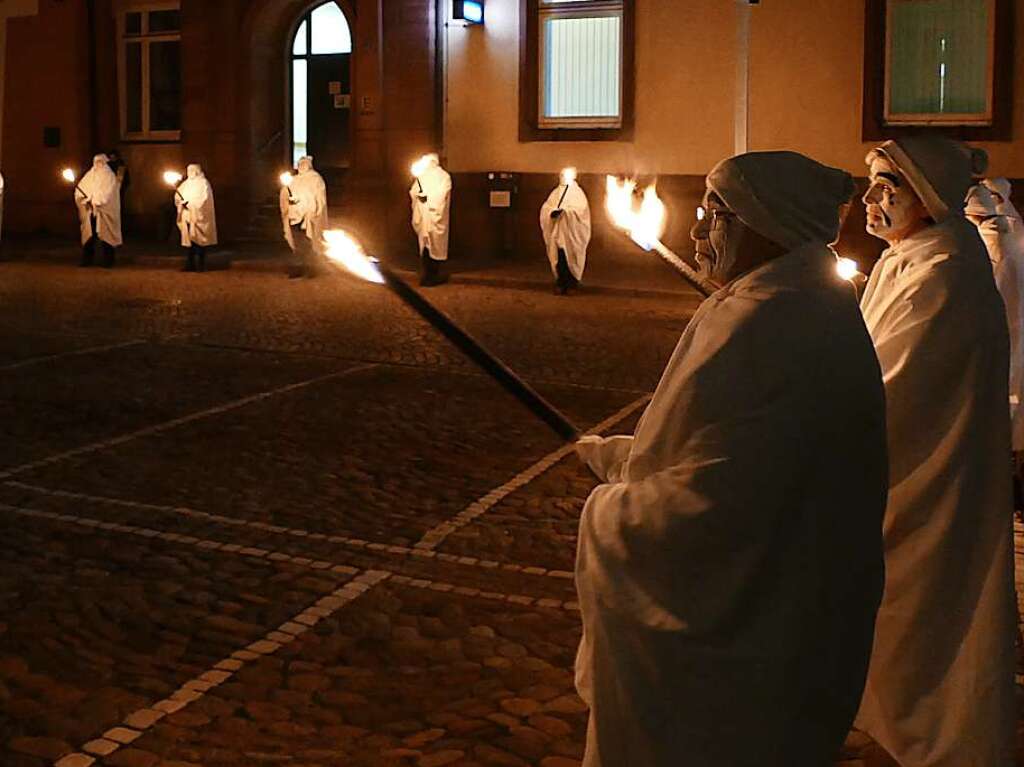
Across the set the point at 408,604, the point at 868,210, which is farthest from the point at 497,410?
the point at 868,210

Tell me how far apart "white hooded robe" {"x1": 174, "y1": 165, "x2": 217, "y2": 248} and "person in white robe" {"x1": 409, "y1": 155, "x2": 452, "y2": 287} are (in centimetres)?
320

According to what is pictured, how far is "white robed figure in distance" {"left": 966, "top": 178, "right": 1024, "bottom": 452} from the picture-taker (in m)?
7.26

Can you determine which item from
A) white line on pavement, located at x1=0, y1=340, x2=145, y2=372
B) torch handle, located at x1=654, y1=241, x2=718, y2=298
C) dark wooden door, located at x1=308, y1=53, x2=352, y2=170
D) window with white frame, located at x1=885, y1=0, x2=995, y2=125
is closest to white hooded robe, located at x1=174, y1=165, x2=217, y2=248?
dark wooden door, located at x1=308, y1=53, x2=352, y2=170

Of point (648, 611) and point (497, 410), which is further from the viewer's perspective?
point (497, 410)

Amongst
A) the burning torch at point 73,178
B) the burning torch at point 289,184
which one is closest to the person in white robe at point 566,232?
the burning torch at point 289,184

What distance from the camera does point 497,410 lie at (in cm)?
993

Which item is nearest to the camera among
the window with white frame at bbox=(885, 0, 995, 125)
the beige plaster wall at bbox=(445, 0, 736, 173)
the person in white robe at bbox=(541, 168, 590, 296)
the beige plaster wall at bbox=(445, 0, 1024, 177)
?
the person in white robe at bbox=(541, 168, 590, 296)

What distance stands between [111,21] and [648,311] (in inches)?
555

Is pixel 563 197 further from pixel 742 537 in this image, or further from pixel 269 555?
pixel 742 537

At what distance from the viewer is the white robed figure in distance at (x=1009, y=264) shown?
7.26 m


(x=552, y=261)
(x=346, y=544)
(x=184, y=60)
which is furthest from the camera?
(x=184, y=60)

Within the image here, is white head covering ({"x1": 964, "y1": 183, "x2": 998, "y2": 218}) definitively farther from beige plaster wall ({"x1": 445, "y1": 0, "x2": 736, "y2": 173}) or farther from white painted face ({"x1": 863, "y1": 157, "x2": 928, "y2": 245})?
beige plaster wall ({"x1": 445, "y1": 0, "x2": 736, "y2": 173})

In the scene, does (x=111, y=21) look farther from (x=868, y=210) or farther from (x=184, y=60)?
(x=868, y=210)

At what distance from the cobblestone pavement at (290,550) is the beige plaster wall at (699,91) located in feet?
25.4
